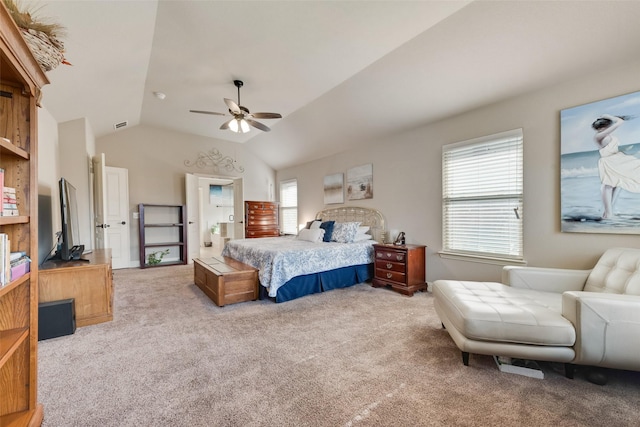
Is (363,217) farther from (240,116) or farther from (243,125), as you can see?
(240,116)

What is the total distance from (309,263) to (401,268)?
4.36ft

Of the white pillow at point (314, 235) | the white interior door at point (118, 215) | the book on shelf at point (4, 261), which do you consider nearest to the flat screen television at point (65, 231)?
the book on shelf at point (4, 261)

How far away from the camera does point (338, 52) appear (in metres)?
2.92

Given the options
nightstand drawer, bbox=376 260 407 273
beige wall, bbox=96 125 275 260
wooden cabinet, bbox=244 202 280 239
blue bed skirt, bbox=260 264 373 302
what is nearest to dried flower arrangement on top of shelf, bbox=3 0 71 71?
blue bed skirt, bbox=260 264 373 302

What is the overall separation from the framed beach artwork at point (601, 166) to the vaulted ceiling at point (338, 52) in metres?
0.43

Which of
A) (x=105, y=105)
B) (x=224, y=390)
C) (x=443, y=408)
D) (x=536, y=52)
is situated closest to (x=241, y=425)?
(x=224, y=390)

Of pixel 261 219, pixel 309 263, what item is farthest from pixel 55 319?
pixel 261 219

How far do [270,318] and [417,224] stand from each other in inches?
102

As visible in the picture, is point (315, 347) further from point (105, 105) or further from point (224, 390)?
point (105, 105)

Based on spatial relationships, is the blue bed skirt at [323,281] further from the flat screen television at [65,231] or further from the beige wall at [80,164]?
the beige wall at [80,164]

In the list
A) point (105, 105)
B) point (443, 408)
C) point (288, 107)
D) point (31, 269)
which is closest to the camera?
point (31, 269)

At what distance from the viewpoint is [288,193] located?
22.8 feet

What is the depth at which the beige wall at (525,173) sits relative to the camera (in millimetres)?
2572

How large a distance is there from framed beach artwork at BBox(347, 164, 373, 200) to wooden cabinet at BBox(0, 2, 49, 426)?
4188 mm
